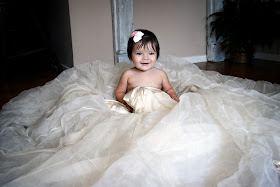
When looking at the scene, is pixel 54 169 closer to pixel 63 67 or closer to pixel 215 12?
pixel 63 67

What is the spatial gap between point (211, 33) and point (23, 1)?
7.39 ft

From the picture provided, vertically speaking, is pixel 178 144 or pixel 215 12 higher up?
pixel 215 12

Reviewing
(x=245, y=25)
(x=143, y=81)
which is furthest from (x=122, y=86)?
(x=245, y=25)

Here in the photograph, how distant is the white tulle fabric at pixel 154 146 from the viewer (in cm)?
66

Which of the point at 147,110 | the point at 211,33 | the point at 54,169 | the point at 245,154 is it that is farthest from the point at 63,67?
the point at 245,154

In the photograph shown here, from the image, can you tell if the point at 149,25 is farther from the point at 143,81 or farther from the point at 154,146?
the point at 154,146

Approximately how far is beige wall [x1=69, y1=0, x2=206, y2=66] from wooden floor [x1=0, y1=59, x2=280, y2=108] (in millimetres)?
394

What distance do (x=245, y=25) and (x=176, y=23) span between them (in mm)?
829

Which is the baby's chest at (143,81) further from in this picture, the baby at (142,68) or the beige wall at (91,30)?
the beige wall at (91,30)

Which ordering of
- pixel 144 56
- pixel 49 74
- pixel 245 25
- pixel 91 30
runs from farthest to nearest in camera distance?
pixel 245 25, pixel 49 74, pixel 91 30, pixel 144 56

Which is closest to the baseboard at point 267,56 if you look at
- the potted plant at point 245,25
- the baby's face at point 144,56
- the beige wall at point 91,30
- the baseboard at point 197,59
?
the potted plant at point 245,25

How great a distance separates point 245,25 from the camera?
300cm

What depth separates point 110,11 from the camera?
245 cm

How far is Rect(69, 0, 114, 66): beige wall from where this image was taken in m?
2.38
